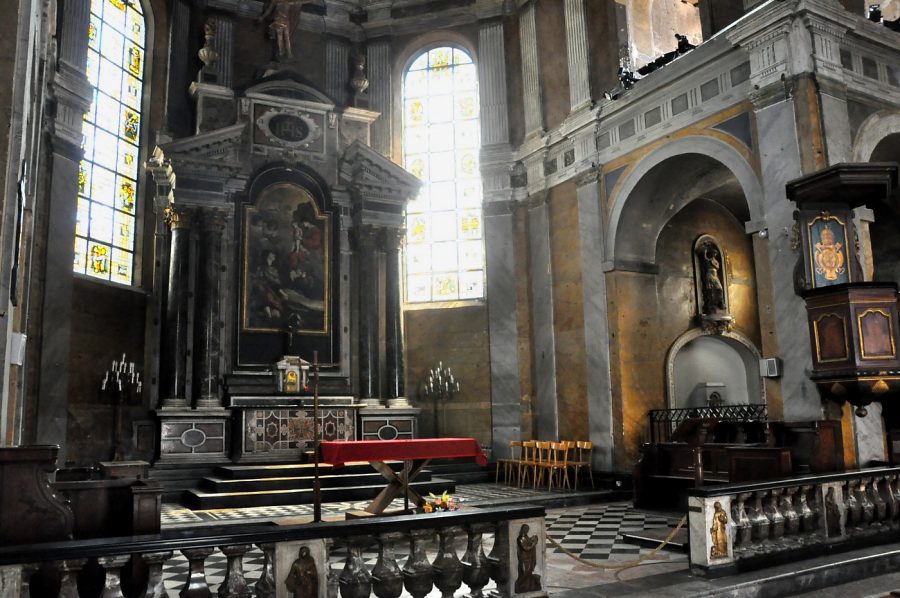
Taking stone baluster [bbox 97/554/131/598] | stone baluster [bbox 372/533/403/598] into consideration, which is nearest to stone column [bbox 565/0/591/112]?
stone baluster [bbox 372/533/403/598]

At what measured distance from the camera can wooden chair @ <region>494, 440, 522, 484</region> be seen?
41.7 feet

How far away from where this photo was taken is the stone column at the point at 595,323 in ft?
39.4

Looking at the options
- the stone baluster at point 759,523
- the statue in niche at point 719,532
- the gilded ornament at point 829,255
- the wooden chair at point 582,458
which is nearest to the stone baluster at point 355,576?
the statue in niche at point 719,532

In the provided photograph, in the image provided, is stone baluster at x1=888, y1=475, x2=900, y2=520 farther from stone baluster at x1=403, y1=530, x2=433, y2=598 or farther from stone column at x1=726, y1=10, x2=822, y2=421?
stone baluster at x1=403, y1=530, x2=433, y2=598

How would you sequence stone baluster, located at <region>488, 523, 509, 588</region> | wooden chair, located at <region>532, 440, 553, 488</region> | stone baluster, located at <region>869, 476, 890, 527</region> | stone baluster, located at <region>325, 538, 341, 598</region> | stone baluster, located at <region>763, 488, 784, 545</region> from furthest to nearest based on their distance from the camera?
wooden chair, located at <region>532, 440, 553, 488</region>, stone baluster, located at <region>869, 476, 890, 527</region>, stone baluster, located at <region>763, 488, 784, 545</region>, stone baluster, located at <region>488, 523, 509, 588</region>, stone baluster, located at <region>325, 538, 341, 598</region>

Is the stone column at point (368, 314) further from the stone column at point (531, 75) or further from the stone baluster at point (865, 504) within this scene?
the stone baluster at point (865, 504)

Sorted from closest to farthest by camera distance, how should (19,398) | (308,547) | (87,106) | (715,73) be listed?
1. (308,547)
2. (19,398)
3. (715,73)
4. (87,106)

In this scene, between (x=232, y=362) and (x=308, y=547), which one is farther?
(x=232, y=362)

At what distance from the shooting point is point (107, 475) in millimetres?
5480

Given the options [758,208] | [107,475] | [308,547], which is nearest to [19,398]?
[107,475]

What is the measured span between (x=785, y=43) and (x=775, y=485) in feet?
20.6

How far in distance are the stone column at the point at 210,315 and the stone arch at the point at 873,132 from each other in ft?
33.0

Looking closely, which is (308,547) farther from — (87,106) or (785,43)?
(87,106)

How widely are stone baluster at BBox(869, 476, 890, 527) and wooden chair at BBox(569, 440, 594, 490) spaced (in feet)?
17.3
